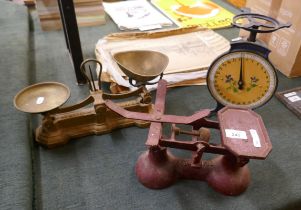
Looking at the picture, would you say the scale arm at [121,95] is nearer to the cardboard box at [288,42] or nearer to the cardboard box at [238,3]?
the cardboard box at [288,42]

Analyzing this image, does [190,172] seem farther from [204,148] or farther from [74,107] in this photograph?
[74,107]

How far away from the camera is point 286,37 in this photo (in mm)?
1056

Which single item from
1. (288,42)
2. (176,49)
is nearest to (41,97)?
(176,49)

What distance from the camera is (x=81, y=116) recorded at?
802 mm

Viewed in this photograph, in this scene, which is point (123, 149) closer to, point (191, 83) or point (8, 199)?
point (8, 199)

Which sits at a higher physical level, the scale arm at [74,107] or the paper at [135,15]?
the scale arm at [74,107]

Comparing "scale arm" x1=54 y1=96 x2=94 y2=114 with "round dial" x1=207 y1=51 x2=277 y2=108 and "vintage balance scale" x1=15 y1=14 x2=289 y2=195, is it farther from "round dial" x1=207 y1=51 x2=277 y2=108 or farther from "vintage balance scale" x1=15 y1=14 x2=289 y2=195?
"round dial" x1=207 y1=51 x2=277 y2=108

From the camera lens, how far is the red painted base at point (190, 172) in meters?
0.64

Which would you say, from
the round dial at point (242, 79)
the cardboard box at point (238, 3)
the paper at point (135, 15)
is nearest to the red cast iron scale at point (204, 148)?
the round dial at point (242, 79)

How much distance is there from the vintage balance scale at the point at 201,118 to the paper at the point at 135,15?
2.12 feet

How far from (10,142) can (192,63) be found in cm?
73

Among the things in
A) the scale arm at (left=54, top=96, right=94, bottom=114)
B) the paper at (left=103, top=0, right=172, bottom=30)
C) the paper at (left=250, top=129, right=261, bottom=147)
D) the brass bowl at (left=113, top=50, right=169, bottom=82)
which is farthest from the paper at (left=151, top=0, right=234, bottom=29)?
the paper at (left=250, top=129, right=261, bottom=147)

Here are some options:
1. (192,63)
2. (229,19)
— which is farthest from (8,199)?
(229,19)

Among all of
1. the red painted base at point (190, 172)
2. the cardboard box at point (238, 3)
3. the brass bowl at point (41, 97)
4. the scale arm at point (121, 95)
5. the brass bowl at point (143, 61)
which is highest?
the brass bowl at point (143, 61)
